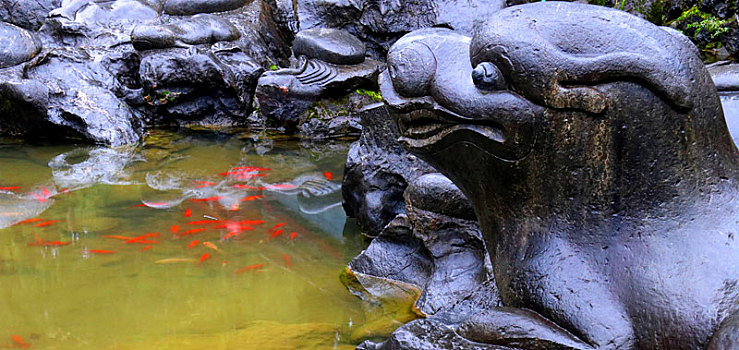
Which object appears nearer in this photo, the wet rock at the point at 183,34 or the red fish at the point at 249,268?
the red fish at the point at 249,268

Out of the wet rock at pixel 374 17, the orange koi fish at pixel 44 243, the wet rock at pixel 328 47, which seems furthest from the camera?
the wet rock at pixel 374 17

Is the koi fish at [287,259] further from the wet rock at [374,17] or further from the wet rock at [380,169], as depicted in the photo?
the wet rock at [374,17]

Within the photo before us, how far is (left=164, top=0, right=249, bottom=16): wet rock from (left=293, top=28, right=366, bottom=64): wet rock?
208cm

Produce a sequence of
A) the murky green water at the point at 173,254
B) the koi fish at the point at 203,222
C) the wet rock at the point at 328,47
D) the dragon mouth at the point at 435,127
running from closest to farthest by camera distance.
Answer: the dragon mouth at the point at 435,127 < the murky green water at the point at 173,254 < the koi fish at the point at 203,222 < the wet rock at the point at 328,47

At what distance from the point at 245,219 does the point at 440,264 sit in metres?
1.76

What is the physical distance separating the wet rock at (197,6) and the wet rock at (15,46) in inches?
83.6

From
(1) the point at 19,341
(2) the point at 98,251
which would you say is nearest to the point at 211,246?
(2) the point at 98,251

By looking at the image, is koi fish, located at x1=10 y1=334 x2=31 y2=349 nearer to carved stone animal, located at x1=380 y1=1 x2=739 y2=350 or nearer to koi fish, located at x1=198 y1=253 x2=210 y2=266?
koi fish, located at x1=198 y1=253 x2=210 y2=266

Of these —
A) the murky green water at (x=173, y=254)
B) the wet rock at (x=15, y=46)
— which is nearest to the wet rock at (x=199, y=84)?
the wet rock at (x=15, y=46)

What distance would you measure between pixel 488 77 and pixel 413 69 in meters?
0.23

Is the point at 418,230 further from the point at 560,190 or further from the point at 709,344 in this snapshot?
the point at 709,344

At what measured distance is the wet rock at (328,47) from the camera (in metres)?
7.66

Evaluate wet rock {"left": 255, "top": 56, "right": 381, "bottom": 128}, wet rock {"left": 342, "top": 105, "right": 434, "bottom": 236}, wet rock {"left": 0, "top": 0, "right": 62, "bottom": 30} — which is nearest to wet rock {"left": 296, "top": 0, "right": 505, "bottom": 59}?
wet rock {"left": 255, "top": 56, "right": 381, "bottom": 128}

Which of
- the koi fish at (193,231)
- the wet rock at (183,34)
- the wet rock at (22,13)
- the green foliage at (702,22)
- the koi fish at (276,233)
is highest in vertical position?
the green foliage at (702,22)
